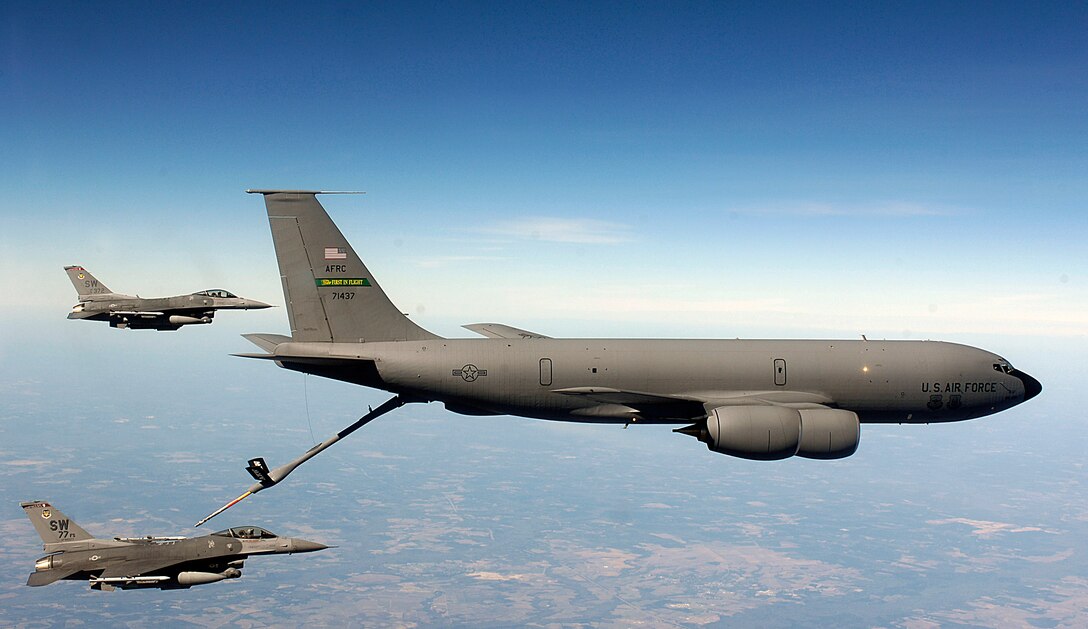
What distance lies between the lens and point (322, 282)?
89.0 ft

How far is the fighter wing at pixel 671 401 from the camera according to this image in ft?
89.7

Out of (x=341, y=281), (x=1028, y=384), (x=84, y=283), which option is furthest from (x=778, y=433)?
(x=84, y=283)

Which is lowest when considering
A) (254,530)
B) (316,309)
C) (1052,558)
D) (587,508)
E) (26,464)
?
(1052,558)

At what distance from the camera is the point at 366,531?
566 feet

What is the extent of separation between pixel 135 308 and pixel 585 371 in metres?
26.2

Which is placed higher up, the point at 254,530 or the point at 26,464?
the point at 254,530

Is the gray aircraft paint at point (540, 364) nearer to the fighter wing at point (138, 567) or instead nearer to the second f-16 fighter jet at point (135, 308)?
the fighter wing at point (138, 567)

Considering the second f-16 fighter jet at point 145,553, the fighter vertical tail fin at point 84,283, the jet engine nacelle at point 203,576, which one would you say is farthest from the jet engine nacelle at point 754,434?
the fighter vertical tail fin at point 84,283

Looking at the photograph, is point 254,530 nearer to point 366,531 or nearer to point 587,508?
point 366,531

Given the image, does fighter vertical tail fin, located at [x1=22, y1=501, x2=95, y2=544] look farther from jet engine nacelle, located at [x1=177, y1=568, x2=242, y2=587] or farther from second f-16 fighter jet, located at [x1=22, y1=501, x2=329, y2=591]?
jet engine nacelle, located at [x1=177, y1=568, x2=242, y2=587]

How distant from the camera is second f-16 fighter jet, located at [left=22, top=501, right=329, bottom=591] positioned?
29.2 m

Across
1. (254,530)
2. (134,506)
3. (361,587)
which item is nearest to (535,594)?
(361,587)

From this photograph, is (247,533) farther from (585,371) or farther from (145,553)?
(585,371)

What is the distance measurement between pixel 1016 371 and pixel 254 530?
113 feet
